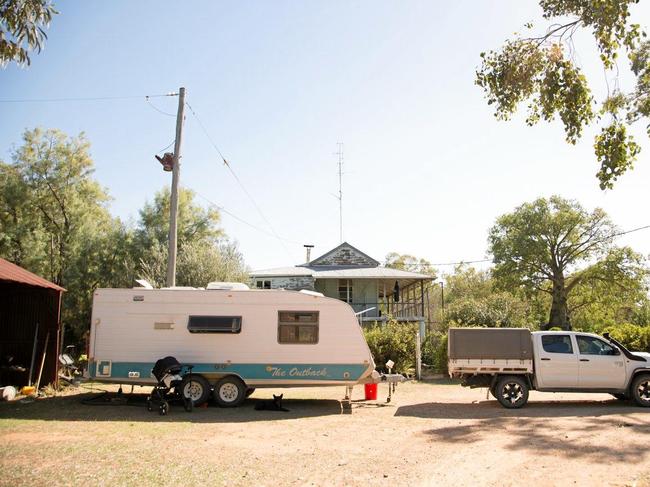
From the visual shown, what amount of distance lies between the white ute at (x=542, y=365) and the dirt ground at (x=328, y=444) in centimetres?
50

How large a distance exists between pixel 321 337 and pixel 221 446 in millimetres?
4741

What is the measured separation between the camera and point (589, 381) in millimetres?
12617

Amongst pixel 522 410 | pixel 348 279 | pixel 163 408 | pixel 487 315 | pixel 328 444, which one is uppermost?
pixel 348 279

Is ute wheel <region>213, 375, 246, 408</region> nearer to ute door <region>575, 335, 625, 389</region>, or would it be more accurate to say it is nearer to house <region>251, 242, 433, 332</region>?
ute door <region>575, 335, 625, 389</region>

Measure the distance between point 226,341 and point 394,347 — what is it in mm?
9152

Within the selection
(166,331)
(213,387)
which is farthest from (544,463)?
(166,331)

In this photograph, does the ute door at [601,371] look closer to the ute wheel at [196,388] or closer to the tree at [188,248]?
the ute wheel at [196,388]

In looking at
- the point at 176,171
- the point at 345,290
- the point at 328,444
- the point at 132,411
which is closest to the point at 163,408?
the point at 132,411

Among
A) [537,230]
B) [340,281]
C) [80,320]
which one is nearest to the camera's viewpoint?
[80,320]

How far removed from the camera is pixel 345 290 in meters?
31.5

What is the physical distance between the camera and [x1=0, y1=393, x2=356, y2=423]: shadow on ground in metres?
11.2

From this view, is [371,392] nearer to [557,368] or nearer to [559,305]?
[557,368]

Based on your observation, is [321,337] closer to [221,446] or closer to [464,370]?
[464,370]

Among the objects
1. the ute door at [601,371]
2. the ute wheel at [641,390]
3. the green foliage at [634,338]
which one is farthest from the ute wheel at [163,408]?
the green foliage at [634,338]
